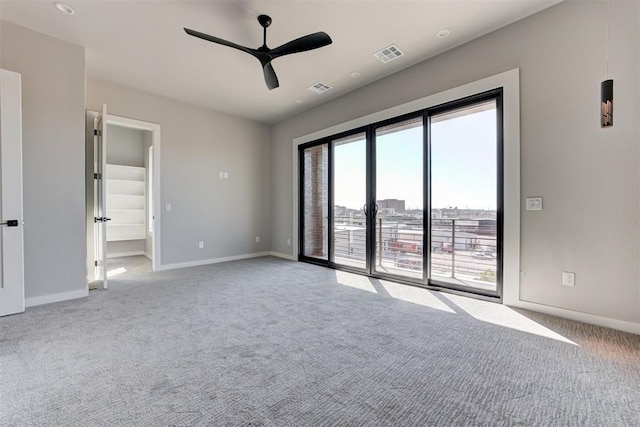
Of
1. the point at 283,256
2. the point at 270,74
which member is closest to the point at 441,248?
the point at 270,74

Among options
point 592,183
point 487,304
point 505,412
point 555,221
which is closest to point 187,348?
point 505,412

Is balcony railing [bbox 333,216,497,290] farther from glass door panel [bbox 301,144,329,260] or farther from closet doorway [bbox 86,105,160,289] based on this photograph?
closet doorway [bbox 86,105,160,289]

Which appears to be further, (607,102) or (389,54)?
(389,54)

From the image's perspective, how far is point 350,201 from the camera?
15.3ft

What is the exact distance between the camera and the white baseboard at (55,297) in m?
2.92

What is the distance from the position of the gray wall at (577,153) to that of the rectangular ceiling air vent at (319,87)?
2.06 metres

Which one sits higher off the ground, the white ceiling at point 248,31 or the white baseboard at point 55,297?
the white ceiling at point 248,31

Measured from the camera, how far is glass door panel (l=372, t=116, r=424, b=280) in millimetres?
3709

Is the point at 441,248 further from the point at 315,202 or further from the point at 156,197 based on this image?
the point at 156,197

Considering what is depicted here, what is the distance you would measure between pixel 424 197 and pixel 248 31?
2.84 m


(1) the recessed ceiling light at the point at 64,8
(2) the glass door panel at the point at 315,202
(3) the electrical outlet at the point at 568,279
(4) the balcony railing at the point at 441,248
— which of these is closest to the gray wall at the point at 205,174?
(2) the glass door panel at the point at 315,202

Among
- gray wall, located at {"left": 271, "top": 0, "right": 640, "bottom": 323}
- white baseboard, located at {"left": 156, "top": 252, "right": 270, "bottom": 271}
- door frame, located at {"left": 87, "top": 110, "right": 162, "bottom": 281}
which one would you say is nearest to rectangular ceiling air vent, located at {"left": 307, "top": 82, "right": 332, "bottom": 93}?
gray wall, located at {"left": 271, "top": 0, "right": 640, "bottom": 323}

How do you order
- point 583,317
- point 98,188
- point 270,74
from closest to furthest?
point 583,317 < point 270,74 < point 98,188

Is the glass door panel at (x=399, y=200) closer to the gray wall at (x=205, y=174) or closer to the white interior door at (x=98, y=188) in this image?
the gray wall at (x=205, y=174)
